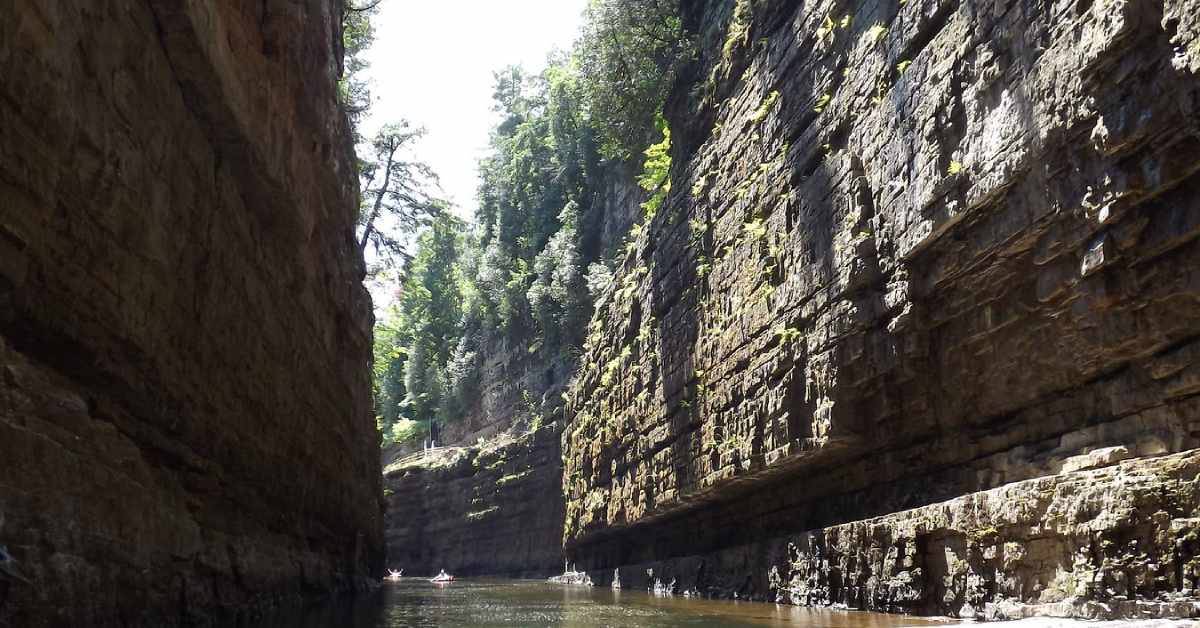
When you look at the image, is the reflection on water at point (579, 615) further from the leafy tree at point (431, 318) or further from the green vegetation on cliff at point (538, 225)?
the leafy tree at point (431, 318)

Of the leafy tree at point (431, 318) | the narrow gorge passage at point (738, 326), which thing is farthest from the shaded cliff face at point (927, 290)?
the leafy tree at point (431, 318)

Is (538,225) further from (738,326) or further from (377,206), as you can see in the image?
(738,326)

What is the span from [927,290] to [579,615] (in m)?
8.25

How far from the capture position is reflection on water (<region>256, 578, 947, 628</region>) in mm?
13422

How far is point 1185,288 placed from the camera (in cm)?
993

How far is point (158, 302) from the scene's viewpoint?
10812 millimetres

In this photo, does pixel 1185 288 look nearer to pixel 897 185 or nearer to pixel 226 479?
pixel 897 185

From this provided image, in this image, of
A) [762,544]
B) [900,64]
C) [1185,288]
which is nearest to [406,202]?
[762,544]

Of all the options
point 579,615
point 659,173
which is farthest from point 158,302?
point 659,173

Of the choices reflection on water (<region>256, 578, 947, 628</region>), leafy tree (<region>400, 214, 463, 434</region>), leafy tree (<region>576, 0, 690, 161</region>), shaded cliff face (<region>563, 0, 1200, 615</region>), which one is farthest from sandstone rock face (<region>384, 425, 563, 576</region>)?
reflection on water (<region>256, 578, 947, 628</region>)

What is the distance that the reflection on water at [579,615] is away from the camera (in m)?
13.4

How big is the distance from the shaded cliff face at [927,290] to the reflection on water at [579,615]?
103cm

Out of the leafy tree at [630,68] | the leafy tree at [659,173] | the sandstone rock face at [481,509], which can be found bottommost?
the sandstone rock face at [481,509]

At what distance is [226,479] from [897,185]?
11585 mm
